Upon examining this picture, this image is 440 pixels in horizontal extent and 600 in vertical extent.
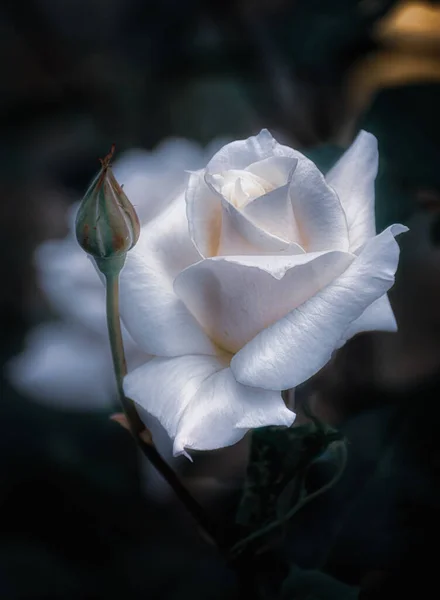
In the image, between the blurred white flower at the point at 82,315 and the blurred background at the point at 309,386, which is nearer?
the blurred white flower at the point at 82,315

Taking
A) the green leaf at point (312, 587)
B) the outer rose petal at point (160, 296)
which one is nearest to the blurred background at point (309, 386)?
the green leaf at point (312, 587)

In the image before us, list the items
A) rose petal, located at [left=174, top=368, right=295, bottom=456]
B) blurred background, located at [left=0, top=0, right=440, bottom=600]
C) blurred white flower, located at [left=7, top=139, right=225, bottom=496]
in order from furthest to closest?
1. blurred background, located at [left=0, top=0, right=440, bottom=600]
2. blurred white flower, located at [left=7, top=139, right=225, bottom=496]
3. rose petal, located at [left=174, top=368, right=295, bottom=456]

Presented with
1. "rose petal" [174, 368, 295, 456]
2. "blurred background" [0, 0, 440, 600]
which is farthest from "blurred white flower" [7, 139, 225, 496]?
"rose petal" [174, 368, 295, 456]

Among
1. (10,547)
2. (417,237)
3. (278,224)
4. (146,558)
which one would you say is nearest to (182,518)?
(146,558)

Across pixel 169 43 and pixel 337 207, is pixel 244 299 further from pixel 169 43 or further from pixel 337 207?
pixel 169 43

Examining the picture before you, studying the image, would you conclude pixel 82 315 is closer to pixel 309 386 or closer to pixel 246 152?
pixel 246 152

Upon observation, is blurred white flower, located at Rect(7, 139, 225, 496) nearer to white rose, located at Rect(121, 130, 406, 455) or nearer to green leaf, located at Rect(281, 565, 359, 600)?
white rose, located at Rect(121, 130, 406, 455)

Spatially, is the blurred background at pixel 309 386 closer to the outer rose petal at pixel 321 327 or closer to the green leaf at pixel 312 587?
the green leaf at pixel 312 587
